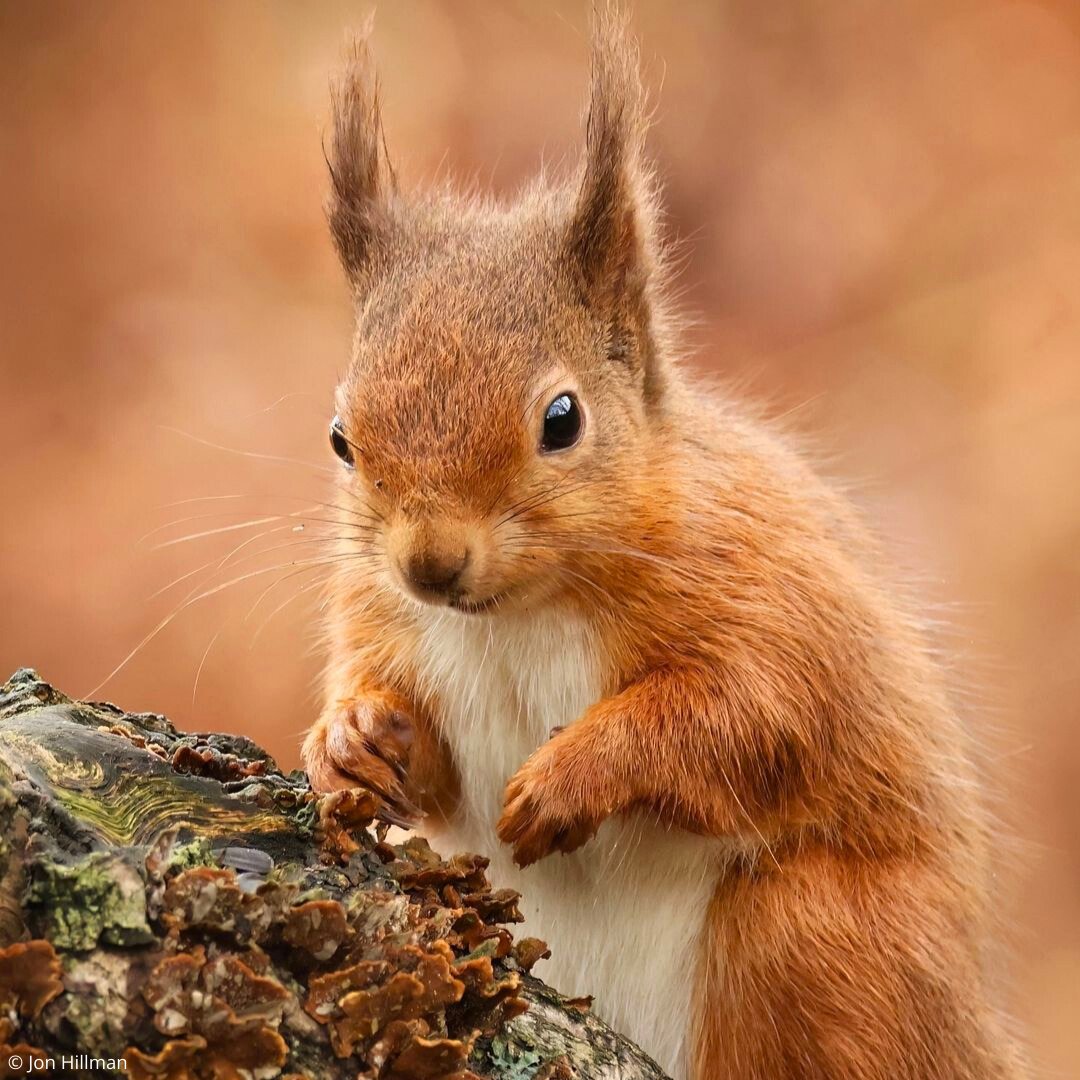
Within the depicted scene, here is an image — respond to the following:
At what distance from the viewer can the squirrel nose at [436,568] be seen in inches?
61.2

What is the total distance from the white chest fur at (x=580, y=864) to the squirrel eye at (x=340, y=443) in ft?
0.95

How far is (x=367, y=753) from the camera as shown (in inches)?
70.6

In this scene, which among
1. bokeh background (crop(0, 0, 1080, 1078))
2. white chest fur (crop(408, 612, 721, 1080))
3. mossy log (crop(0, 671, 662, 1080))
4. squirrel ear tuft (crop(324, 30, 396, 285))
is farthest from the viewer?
bokeh background (crop(0, 0, 1080, 1078))

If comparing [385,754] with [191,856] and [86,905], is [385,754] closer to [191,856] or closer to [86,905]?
[191,856]

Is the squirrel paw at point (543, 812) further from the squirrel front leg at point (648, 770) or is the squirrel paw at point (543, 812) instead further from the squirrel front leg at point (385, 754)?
the squirrel front leg at point (385, 754)

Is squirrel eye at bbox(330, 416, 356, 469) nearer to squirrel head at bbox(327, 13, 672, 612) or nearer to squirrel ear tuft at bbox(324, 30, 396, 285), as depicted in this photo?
squirrel head at bbox(327, 13, 672, 612)

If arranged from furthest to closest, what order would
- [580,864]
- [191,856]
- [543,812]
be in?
[580,864]
[543,812]
[191,856]

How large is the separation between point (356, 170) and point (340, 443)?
495 mm

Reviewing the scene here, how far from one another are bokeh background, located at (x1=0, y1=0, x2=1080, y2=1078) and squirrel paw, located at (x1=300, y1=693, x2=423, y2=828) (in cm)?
121

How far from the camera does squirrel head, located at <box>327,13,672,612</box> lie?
1.62 m

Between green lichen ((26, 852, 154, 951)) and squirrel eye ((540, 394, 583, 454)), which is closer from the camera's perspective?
green lichen ((26, 852, 154, 951))

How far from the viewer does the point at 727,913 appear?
5.97ft

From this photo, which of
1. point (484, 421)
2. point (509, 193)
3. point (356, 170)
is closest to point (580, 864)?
point (484, 421)

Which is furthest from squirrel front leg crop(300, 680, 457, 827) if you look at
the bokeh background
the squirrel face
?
the bokeh background
